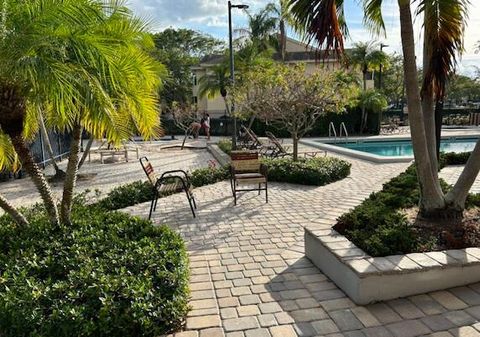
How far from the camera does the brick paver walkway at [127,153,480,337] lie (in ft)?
10.1

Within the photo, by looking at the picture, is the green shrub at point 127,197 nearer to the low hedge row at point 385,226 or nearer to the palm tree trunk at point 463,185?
the low hedge row at point 385,226

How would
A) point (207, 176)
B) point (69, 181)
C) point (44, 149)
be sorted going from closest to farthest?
point (69, 181), point (207, 176), point (44, 149)

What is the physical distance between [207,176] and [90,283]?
6.38 metres

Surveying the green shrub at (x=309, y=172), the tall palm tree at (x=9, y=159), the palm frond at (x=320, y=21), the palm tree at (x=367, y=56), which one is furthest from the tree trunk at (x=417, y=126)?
the palm tree at (x=367, y=56)

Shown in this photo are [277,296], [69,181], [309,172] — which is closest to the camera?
[277,296]

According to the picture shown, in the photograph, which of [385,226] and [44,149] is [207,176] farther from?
[44,149]

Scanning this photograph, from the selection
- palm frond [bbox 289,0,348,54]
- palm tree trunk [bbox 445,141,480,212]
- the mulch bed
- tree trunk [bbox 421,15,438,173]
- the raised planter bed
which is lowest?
the raised planter bed

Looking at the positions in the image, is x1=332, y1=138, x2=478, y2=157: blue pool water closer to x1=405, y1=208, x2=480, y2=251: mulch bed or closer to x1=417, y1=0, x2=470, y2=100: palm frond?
x1=417, y1=0, x2=470, y2=100: palm frond

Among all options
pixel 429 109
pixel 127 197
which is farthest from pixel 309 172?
pixel 127 197

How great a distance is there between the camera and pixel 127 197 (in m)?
7.67

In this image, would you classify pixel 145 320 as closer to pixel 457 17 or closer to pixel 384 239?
pixel 384 239

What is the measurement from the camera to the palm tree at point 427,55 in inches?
152

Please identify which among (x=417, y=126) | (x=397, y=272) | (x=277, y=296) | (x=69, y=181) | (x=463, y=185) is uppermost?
(x=417, y=126)

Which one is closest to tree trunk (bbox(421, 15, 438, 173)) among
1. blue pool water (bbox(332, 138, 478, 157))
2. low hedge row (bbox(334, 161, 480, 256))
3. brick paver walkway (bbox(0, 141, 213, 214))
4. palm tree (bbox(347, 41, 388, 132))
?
low hedge row (bbox(334, 161, 480, 256))
